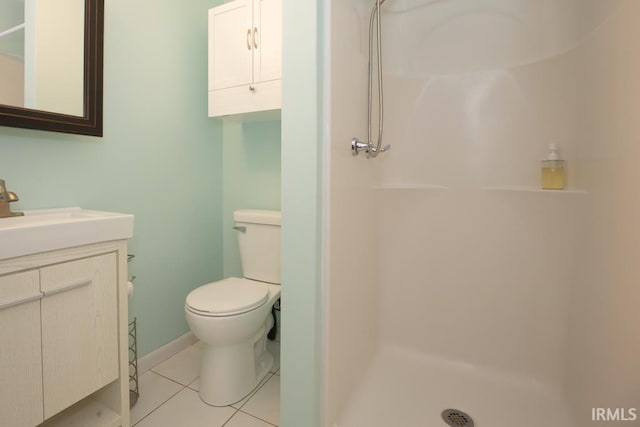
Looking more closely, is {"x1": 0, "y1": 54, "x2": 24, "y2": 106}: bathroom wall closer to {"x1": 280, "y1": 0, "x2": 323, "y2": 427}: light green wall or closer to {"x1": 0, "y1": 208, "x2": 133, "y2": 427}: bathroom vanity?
{"x1": 0, "y1": 208, "x2": 133, "y2": 427}: bathroom vanity

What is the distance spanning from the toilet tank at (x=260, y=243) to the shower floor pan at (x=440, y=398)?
72cm

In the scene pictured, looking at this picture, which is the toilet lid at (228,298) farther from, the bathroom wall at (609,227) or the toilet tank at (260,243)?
the bathroom wall at (609,227)

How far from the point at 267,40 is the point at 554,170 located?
4.69 ft

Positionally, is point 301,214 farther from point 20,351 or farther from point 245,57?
point 245,57

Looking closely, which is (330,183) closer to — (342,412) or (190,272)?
(342,412)

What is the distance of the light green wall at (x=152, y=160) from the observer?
1.19 meters

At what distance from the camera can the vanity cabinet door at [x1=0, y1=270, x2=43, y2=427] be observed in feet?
2.58

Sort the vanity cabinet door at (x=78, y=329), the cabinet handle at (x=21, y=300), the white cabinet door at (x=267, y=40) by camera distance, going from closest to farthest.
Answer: the cabinet handle at (x=21, y=300) < the vanity cabinet door at (x=78, y=329) < the white cabinet door at (x=267, y=40)

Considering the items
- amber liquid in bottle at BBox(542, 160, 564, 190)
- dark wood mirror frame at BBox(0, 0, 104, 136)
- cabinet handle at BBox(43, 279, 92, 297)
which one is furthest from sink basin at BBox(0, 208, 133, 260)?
amber liquid in bottle at BBox(542, 160, 564, 190)

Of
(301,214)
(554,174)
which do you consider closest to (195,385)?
(301,214)

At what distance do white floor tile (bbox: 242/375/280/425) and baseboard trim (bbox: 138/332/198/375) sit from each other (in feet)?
2.00

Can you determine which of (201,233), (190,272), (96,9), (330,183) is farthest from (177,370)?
(96,9)

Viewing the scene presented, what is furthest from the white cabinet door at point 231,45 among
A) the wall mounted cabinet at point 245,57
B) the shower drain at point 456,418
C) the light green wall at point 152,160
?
the shower drain at point 456,418

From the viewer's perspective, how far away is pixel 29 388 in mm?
841
